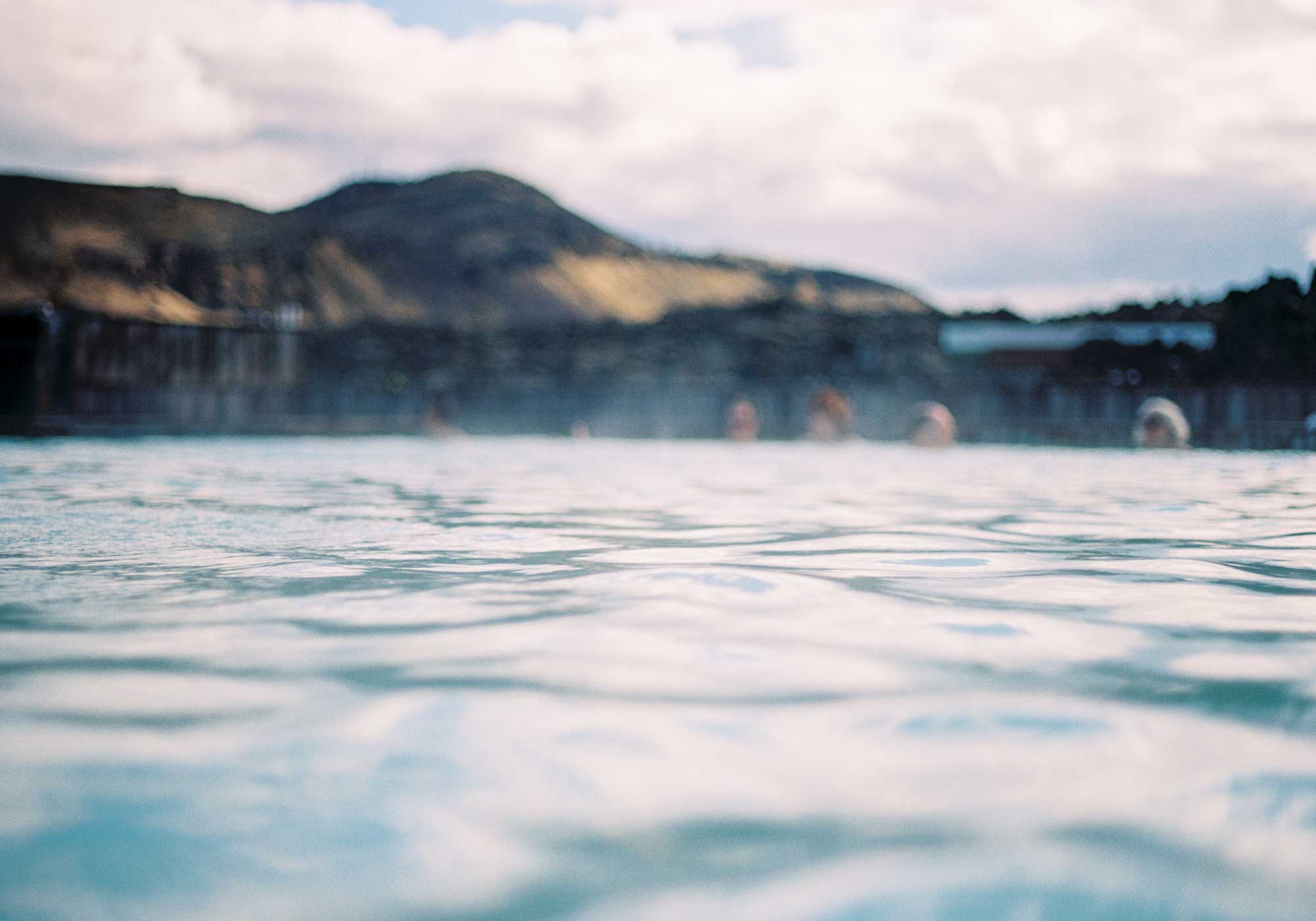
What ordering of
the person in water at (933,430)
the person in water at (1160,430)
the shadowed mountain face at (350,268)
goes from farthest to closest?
the shadowed mountain face at (350,268) → the person in water at (933,430) → the person in water at (1160,430)

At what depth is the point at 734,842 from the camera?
1488 millimetres

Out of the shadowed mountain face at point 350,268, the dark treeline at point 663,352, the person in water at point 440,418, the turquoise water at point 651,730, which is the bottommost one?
the turquoise water at point 651,730

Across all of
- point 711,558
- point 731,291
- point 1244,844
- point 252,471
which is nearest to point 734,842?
point 1244,844

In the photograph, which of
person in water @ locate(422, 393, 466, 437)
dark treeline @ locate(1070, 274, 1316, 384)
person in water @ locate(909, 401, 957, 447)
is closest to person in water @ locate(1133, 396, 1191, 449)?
person in water @ locate(909, 401, 957, 447)

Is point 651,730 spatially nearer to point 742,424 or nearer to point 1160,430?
point 1160,430

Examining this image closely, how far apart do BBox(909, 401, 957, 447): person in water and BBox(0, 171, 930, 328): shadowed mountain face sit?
50.8 meters

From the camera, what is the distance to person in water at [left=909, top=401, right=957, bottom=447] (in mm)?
18359

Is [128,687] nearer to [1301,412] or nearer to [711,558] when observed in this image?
[711,558]

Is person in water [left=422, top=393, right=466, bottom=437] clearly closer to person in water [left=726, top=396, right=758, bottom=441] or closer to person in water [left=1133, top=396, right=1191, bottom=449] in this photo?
person in water [left=726, top=396, right=758, bottom=441]

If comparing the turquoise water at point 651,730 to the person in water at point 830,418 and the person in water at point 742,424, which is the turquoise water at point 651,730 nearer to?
the person in water at point 830,418

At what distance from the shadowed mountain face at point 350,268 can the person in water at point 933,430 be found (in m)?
50.8

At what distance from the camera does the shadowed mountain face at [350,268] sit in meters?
71.4

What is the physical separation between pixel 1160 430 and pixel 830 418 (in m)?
5.58

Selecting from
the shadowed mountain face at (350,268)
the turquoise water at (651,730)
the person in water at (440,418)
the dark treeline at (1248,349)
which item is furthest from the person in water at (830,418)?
the shadowed mountain face at (350,268)
